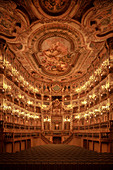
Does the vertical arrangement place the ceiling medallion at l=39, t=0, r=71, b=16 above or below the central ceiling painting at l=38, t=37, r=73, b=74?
above

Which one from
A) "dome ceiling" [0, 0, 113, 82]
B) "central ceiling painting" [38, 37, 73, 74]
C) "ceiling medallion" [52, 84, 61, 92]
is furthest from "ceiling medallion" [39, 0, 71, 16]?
"ceiling medallion" [52, 84, 61, 92]

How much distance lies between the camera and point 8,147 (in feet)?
55.8

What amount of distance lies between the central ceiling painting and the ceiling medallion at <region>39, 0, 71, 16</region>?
185 inches

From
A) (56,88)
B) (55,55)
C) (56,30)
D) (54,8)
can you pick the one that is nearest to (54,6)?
(54,8)

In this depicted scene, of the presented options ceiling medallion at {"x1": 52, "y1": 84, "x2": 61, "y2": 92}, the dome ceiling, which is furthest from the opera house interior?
ceiling medallion at {"x1": 52, "y1": 84, "x2": 61, "y2": 92}

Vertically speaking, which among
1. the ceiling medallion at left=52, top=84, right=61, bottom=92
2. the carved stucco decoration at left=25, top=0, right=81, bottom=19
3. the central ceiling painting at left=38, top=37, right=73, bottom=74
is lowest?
the ceiling medallion at left=52, top=84, right=61, bottom=92

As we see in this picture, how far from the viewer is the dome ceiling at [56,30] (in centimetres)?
1363

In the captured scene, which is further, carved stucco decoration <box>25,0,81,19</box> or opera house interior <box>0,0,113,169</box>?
opera house interior <box>0,0,113,169</box>

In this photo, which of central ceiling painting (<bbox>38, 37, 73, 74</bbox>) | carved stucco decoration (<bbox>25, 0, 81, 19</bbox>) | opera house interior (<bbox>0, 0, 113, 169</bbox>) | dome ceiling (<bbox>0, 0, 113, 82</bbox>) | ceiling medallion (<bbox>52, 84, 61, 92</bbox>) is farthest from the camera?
ceiling medallion (<bbox>52, 84, 61, 92</bbox>)

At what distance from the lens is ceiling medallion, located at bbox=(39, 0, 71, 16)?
43.9ft

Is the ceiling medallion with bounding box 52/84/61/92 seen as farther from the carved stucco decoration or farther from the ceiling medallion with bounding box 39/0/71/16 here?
the ceiling medallion with bounding box 39/0/71/16

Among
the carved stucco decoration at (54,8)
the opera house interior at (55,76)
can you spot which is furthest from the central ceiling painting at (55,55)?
the carved stucco decoration at (54,8)

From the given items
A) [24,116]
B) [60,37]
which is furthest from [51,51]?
[24,116]

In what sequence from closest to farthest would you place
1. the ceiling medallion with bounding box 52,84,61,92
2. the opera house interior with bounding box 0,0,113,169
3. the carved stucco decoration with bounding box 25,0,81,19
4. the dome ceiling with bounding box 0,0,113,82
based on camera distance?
the carved stucco decoration with bounding box 25,0,81,19
the dome ceiling with bounding box 0,0,113,82
the opera house interior with bounding box 0,0,113,169
the ceiling medallion with bounding box 52,84,61,92
